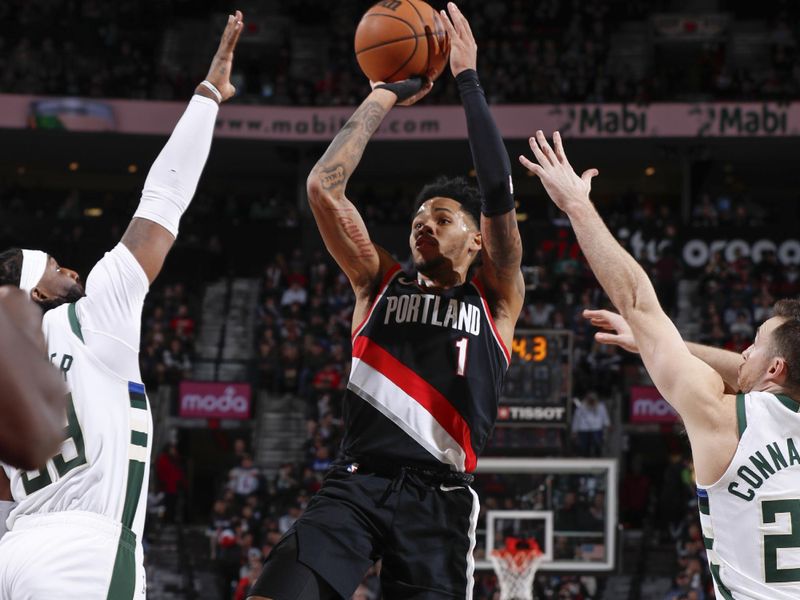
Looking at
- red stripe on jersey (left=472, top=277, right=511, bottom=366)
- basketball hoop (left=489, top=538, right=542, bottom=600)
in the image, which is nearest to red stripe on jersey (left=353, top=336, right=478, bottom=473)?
red stripe on jersey (left=472, top=277, right=511, bottom=366)

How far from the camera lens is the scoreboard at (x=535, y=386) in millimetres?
13625

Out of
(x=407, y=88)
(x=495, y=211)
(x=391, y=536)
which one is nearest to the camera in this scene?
(x=391, y=536)

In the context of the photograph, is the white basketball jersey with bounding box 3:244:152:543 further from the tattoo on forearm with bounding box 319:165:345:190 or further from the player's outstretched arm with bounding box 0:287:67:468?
the player's outstretched arm with bounding box 0:287:67:468

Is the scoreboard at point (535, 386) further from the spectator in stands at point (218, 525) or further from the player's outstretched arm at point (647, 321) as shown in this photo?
the player's outstretched arm at point (647, 321)

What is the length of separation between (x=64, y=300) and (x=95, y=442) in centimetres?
64

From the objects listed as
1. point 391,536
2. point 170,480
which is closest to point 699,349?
point 391,536

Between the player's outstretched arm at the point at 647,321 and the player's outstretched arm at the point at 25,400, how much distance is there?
8.77ft

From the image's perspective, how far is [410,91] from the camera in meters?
5.74

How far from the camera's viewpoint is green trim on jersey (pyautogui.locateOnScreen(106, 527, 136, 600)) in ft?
12.2

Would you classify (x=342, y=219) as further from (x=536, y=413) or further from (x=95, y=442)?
(x=536, y=413)

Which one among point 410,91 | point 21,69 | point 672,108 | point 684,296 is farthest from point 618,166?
point 410,91

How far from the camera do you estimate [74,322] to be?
3953mm

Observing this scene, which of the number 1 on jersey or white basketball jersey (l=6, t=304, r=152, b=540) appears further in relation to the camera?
the number 1 on jersey

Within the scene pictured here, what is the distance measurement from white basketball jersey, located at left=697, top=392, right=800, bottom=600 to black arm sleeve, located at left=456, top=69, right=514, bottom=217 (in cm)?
157
